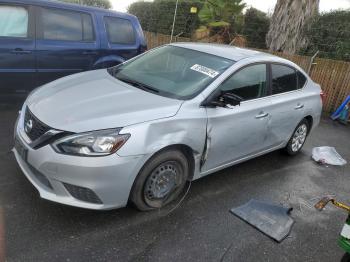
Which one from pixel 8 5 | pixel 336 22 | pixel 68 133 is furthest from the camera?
pixel 336 22

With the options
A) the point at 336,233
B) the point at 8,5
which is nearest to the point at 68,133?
the point at 336,233

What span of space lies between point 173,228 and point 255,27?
1121cm

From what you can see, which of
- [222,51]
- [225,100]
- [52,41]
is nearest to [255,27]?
[52,41]

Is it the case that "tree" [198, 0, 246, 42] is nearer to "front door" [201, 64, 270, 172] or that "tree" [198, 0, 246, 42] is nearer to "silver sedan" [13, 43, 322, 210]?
"silver sedan" [13, 43, 322, 210]

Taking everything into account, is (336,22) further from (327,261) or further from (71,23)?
(327,261)

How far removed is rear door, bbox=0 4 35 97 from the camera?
5402mm

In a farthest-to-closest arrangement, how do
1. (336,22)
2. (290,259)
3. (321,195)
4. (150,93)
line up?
(336,22), (321,195), (150,93), (290,259)

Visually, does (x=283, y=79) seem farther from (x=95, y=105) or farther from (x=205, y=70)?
(x=95, y=105)

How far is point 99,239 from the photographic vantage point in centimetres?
321

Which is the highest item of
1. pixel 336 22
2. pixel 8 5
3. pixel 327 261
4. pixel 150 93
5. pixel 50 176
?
pixel 336 22

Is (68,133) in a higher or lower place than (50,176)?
higher

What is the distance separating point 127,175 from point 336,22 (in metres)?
9.87

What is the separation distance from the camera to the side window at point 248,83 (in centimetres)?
417

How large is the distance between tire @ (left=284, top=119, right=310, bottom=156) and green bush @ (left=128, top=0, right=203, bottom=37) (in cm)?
916
